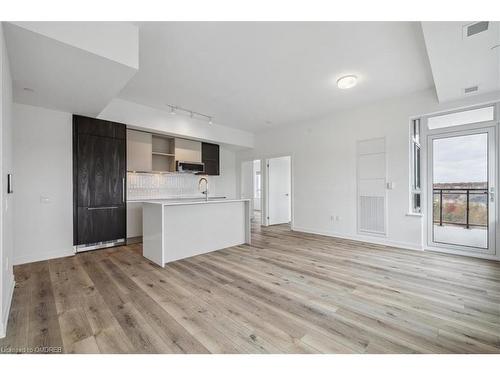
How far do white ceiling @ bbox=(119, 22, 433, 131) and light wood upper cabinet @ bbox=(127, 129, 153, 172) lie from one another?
76cm

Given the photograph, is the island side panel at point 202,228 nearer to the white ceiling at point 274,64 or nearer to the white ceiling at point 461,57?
the white ceiling at point 274,64

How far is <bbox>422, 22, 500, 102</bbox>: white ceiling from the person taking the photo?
2.15m

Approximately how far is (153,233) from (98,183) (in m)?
1.62

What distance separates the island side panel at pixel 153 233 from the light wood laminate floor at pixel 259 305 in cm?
17

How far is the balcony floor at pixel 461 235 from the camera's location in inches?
145

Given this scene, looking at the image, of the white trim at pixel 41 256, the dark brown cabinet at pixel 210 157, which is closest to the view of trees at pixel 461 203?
the dark brown cabinet at pixel 210 157

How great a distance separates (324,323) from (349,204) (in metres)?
3.57

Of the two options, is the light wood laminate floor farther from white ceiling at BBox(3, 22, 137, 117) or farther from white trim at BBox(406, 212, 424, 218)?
white ceiling at BBox(3, 22, 137, 117)

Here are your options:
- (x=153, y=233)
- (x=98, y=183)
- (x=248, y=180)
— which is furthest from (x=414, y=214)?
(x=98, y=183)

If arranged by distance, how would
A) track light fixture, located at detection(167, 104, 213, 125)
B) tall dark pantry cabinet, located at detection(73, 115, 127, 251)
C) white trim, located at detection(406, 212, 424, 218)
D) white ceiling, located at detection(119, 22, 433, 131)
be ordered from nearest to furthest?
white ceiling, located at detection(119, 22, 433, 131) → tall dark pantry cabinet, located at detection(73, 115, 127, 251) → white trim, located at detection(406, 212, 424, 218) → track light fixture, located at detection(167, 104, 213, 125)

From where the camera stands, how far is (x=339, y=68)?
10.5 ft

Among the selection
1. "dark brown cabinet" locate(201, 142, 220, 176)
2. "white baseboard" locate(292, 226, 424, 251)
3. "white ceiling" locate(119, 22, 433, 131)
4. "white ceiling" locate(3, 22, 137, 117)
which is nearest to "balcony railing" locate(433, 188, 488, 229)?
"white baseboard" locate(292, 226, 424, 251)
